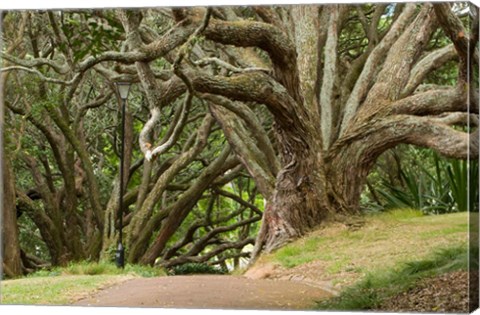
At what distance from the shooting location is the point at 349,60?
8828 millimetres

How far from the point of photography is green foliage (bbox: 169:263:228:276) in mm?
8102

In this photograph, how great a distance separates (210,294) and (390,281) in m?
1.33

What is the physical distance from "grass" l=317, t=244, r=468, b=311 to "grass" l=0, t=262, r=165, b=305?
151 cm

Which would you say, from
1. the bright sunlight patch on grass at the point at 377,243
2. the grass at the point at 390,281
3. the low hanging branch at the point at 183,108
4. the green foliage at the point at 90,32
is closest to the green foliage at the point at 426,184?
the bright sunlight patch on grass at the point at 377,243

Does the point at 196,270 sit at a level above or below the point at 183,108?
below

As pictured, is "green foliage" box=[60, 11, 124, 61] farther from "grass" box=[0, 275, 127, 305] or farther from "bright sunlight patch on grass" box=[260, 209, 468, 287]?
"bright sunlight patch on grass" box=[260, 209, 468, 287]

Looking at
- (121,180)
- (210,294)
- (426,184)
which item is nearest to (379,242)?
(426,184)

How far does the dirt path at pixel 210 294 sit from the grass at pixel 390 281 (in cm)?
16

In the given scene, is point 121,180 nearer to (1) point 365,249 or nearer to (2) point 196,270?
(2) point 196,270

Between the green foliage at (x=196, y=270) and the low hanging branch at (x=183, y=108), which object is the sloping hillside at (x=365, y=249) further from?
the low hanging branch at (x=183, y=108)

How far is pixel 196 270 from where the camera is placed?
8.20 meters

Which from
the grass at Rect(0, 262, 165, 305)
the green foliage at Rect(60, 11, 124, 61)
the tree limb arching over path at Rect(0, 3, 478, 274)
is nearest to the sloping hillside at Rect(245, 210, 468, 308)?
the tree limb arching over path at Rect(0, 3, 478, 274)

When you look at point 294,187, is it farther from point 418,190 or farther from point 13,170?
point 13,170

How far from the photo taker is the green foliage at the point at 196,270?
8102 millimetres
